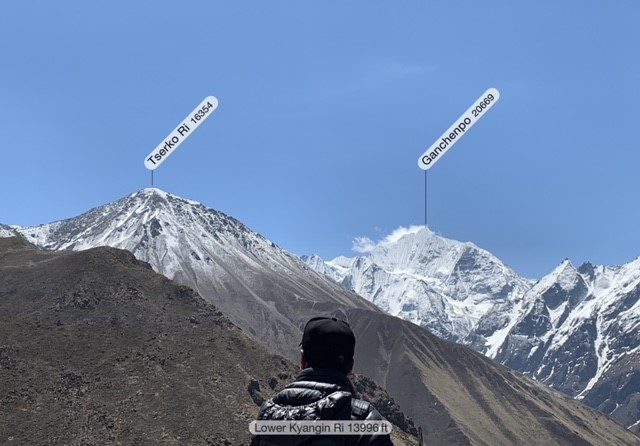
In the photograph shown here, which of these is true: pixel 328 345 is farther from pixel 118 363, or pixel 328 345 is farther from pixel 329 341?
pixel 118 363

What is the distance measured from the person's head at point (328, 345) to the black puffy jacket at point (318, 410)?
0.35 m

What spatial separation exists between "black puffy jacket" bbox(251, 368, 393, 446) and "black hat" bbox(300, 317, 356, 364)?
1.19ft

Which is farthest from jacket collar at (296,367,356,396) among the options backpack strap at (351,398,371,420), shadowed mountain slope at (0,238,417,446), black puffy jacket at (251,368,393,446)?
shadowed mountain slope at (0,238,417,446)

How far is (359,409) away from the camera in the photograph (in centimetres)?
677

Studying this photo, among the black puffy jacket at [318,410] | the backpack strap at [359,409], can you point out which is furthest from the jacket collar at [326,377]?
the backpack strap at [359,409]

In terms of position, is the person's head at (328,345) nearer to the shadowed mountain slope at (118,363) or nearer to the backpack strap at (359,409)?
the backpack strap at (359,409)

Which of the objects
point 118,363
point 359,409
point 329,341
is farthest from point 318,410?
point 118,363

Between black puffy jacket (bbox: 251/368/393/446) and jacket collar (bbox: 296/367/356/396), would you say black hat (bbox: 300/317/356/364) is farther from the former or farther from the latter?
black puffy jacket (bbox: 251/368/393/446)

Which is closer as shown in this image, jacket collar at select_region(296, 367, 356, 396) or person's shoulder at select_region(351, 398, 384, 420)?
person's shoulder at select_region(351, 398, 384, 420)

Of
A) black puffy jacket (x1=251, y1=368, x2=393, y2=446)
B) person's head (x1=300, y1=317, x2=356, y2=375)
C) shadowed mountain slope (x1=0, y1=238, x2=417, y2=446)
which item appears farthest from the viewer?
shadowed mountain slope (x1=0, y1=238, x2=417, y2=446)

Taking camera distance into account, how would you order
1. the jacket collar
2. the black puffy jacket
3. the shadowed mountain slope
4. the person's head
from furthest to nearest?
the shadowed mountain slope
the person's head
the jacket collar
the black puffy jacket

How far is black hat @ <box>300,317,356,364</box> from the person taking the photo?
24.5ft

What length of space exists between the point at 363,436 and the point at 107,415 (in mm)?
131038

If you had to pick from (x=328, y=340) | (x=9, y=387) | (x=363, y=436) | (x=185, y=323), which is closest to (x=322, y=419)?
(x=363, y=436)
